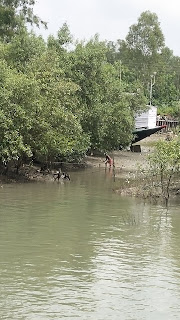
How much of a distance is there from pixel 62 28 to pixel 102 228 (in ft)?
60.6

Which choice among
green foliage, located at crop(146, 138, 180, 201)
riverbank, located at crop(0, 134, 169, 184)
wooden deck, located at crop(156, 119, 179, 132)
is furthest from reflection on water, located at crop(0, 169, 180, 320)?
wooden deck, located at crop(156, 119, 179, 132)

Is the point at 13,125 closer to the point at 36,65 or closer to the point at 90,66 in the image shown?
the point at 36,65

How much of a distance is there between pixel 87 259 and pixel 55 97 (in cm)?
1434

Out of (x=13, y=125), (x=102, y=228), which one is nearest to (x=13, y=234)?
(x=102, y=228)

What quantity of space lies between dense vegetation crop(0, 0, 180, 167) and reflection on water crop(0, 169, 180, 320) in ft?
13.8

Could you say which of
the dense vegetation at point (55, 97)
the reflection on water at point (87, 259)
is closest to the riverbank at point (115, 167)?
the dense vegetation at point (55, 97)

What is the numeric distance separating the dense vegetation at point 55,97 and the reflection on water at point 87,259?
4.21m

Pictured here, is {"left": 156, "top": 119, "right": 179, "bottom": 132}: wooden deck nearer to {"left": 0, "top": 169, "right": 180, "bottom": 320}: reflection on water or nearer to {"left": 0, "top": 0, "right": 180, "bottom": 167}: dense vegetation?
{"left": 0, "top": 0, "right": 180, "bottom": 167}: dense vegetation

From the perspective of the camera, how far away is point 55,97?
82.3ft

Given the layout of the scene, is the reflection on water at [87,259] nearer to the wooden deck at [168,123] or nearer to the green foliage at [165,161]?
the green foliage at [165,161]

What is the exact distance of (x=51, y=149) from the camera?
24953 mm

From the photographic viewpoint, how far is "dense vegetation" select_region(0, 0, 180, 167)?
22.7 meters

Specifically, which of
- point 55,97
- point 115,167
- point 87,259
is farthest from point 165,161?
point 115,167

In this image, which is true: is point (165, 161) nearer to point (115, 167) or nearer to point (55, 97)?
point (55, 97)
